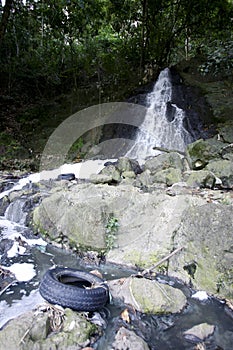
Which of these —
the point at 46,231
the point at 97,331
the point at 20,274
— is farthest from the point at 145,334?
the point at 46,231

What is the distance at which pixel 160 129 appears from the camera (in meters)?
12.2

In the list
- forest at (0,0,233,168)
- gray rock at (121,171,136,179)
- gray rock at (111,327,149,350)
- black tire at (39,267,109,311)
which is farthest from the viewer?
forest at (0,0,233,168)

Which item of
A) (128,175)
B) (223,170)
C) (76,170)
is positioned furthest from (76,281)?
(76,170)

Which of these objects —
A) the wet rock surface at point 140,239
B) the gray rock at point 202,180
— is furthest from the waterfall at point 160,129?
the wet rock surface at point 140,239

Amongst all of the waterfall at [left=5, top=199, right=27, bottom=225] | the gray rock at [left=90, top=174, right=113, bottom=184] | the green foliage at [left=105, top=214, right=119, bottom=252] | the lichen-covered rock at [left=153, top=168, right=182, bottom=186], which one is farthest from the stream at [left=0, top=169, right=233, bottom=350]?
the lichen-covered rock at [left=153, top=168, right=182, bottom=186]

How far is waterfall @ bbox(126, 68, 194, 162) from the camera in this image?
1152cm

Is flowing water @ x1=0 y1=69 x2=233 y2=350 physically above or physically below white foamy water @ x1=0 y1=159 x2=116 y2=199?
below

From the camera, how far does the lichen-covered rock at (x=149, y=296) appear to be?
3.14m

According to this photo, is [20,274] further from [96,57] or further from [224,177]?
[96,57]

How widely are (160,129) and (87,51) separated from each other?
20.1 feet

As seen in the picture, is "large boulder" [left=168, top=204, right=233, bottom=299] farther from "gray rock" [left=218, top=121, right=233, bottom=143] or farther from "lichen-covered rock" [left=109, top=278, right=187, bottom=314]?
"gray rock" [left=218, top=121, right=233, bottom=143]

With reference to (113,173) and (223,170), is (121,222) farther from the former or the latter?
(223,170)

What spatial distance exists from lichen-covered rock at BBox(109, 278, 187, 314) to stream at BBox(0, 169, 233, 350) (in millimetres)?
74

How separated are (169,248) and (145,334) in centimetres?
142
